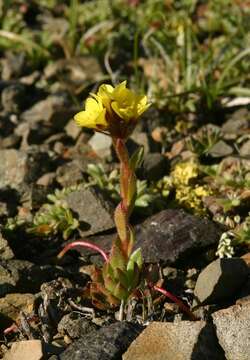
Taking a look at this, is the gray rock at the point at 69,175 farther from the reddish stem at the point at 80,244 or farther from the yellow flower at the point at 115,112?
the yellow flower at the point at 115,112

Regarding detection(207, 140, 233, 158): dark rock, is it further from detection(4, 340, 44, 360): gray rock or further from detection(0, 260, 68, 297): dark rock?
detection(4, 340, 44, 360): gray rock

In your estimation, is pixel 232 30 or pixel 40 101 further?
pixel 232 30

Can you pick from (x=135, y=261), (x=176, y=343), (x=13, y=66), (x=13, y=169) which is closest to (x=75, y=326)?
(x=135, y=261)

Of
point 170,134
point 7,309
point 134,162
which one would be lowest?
point 170,134

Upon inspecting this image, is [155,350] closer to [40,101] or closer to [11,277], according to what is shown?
[11,277]

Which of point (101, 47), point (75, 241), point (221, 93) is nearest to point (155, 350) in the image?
point (75, 241)

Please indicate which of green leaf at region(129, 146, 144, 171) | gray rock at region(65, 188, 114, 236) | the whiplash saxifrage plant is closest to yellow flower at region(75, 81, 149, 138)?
the whiplash saxifrage plant

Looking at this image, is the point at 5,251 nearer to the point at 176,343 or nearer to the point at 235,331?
the point at 176,343
